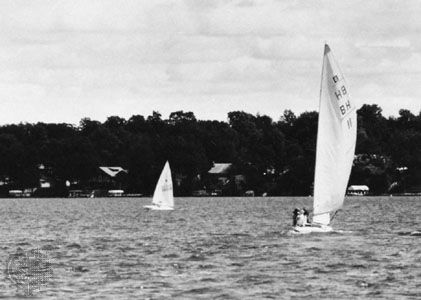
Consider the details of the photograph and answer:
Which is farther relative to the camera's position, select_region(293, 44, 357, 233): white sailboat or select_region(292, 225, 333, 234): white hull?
select_region(292, 225, 333, 234): white hull

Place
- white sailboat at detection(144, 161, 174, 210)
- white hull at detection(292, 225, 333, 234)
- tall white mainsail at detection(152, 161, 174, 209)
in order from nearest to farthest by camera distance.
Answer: white hull at detection(292, 225, 333, 234)
tall white mainsail at detection(152, 161, 174, 209)
white sailboat at detection(144, 161, 174, 210)

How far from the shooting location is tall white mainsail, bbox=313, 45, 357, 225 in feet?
194

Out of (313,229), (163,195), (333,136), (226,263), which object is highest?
(333,136)

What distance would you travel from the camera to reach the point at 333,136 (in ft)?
197

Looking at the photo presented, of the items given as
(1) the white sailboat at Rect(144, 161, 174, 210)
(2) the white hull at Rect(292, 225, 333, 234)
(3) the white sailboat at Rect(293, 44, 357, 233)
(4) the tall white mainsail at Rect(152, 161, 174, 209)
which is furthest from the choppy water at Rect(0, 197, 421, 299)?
(1) the white sailboat at Rect(144, 161, 174, 210)

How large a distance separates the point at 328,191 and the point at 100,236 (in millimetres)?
21476

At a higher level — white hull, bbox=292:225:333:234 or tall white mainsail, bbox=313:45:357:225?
tall white mainsail, bbox=313:45:357:225

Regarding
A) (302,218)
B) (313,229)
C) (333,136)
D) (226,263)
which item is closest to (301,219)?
(302,218)

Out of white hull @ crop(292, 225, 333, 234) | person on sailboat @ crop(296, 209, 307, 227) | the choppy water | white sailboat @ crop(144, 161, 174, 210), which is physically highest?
white sailboat @ crop(144, 161, 174, 210)

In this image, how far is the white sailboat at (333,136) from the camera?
59.0 meters

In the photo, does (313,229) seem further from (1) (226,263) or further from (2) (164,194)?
(2) (164,194)

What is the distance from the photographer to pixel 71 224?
9869 cm

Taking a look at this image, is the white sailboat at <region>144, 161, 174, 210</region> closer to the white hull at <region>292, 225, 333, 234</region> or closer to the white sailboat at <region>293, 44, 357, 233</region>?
the white hull at <region>292, 225, 333, 234</region>

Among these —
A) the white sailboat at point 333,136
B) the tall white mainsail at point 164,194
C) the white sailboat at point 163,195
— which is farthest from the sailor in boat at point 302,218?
the white sailboat at point 163,195
